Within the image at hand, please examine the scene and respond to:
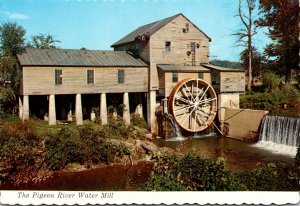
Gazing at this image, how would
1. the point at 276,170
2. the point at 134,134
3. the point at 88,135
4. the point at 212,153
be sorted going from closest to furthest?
the point at 276,170 → the point at 88,135 → the point at 212,153 → the point at 134,134

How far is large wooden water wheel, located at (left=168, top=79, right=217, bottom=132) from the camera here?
30.8 metres

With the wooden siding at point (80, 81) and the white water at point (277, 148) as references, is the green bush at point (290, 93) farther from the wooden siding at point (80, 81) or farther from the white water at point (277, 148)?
the wooden siding at point (80, 81)

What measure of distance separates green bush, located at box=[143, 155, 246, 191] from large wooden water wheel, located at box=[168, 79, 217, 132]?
18527 mm

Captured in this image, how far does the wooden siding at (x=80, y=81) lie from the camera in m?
25.6

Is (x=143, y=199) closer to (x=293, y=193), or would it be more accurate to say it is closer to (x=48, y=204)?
(x=48, y=204)

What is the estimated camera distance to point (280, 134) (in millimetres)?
25219

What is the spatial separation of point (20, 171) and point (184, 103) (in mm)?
17593

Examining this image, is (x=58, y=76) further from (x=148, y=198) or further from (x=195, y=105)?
(x=148, y=198)

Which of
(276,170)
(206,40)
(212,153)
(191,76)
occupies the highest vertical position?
(206,40)

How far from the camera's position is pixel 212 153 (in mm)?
24234

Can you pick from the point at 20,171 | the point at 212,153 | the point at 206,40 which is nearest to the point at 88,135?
the point at 20,171

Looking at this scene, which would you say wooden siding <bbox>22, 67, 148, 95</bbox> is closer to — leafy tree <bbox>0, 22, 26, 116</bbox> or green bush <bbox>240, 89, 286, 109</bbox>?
leafy tree <bbox>0, 22, 26, 116</bbox>

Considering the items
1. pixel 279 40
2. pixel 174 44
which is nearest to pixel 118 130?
pixel 174 44

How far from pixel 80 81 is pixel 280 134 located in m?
16.0
